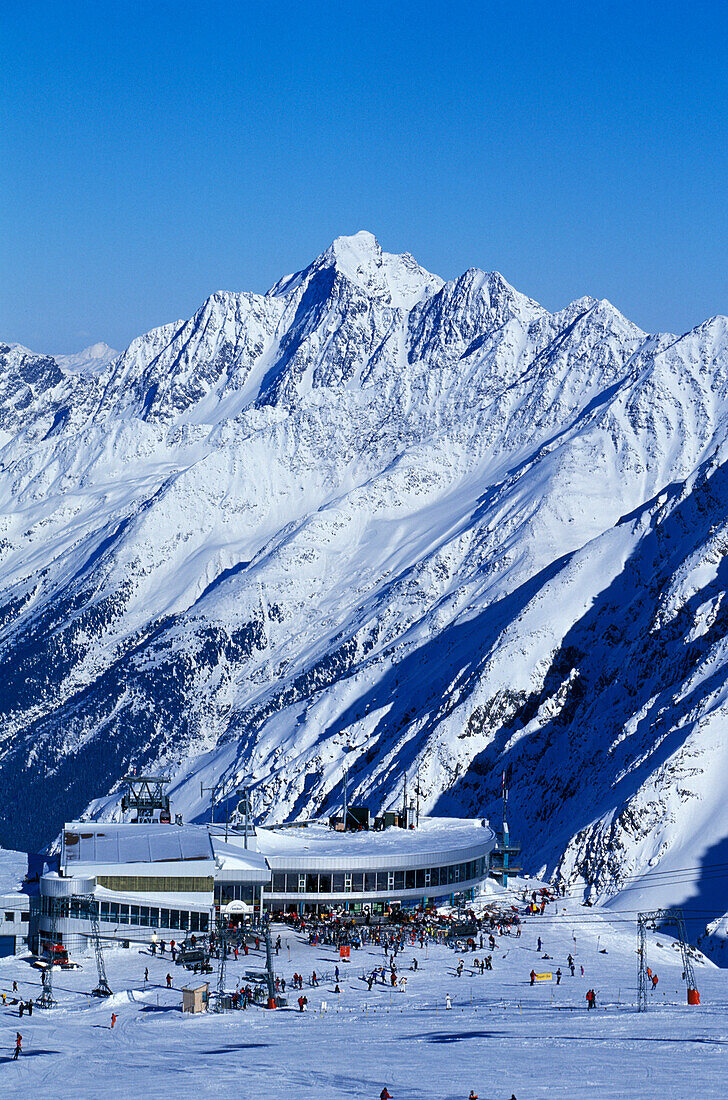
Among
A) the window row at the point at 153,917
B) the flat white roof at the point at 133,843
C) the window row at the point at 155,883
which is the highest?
the flat white roof at the point at 133,843

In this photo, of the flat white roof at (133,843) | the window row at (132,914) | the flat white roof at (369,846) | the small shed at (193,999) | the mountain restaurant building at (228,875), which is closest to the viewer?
the small shed at (193,999)

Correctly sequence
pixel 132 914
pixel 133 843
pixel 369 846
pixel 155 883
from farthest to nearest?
1. pixel 369 846
2. pixel 133 843
3. pixel 155 883
4. pixel 132 914

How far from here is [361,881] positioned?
116m

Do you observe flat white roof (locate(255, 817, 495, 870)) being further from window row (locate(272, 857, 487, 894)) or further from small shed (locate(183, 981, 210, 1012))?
small shed (locate(183, 981, 210, 1012))

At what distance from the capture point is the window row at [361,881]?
11525 cm

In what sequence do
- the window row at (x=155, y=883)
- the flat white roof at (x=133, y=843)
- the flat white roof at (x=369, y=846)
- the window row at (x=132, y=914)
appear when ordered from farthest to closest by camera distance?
the flat white roof at (x=369, y=846) → the flat white roof at (x=133, y=843) → the window row at (x=155, y=883) → the window row at (x=132, y=914)

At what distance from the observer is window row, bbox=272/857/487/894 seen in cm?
11525

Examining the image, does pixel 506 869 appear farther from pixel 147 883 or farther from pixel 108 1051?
pixel 108 1051

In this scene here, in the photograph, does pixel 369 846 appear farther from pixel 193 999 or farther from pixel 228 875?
pixel 193 999

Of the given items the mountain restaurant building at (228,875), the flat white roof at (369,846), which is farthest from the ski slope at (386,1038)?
the flat white roof at (369,846)

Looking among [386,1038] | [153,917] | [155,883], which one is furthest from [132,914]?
[386,1038]

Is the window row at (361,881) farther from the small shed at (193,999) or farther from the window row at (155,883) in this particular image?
the small shed at (193,999)

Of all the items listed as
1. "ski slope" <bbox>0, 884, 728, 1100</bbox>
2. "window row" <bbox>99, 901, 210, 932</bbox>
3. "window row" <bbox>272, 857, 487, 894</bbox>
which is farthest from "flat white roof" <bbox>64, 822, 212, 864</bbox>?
"ski slope" <bbox>0, 884, 728, 1100</bbox>

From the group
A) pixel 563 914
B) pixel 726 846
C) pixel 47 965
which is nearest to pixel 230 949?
pixel 47 965
